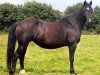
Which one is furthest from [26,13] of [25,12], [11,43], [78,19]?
[11,43]

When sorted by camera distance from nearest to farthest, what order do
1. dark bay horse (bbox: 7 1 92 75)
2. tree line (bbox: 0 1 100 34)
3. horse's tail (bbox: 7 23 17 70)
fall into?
dark bay horse (bbox: 7 1 92 75) < horse's tail (bbox: 7 23 17 70) < tree line (bbox: 0 1 100 34)

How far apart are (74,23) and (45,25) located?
1190 mm

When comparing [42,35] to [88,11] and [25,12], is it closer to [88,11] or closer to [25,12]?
[88,11]

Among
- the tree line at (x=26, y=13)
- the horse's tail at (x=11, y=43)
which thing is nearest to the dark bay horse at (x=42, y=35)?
the horse's tail at (x=11, y=43)

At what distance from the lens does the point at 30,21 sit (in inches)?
389

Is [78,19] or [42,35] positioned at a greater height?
[78,19]

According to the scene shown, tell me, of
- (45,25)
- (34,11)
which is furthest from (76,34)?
(34,11)

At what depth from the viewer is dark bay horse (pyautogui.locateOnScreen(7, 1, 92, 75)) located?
9.60 meters

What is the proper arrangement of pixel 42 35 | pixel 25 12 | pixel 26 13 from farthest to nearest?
1. pixel 26 13
2. pixel 25 12
3. pixel 42 35

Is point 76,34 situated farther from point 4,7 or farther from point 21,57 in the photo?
point 4,7

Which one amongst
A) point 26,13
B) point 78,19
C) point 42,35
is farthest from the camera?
point 26,13

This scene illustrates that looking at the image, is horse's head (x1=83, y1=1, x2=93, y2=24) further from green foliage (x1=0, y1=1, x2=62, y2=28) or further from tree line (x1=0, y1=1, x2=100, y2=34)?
green foliage (x1=0, y1=1, x2=62, y2=28)

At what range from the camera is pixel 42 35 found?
387 inches

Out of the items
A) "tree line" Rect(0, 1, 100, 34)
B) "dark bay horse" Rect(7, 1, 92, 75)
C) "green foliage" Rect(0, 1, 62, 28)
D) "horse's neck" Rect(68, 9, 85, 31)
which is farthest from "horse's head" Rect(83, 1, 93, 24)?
"green foliage" Rect(0, 1, 62, 28)
